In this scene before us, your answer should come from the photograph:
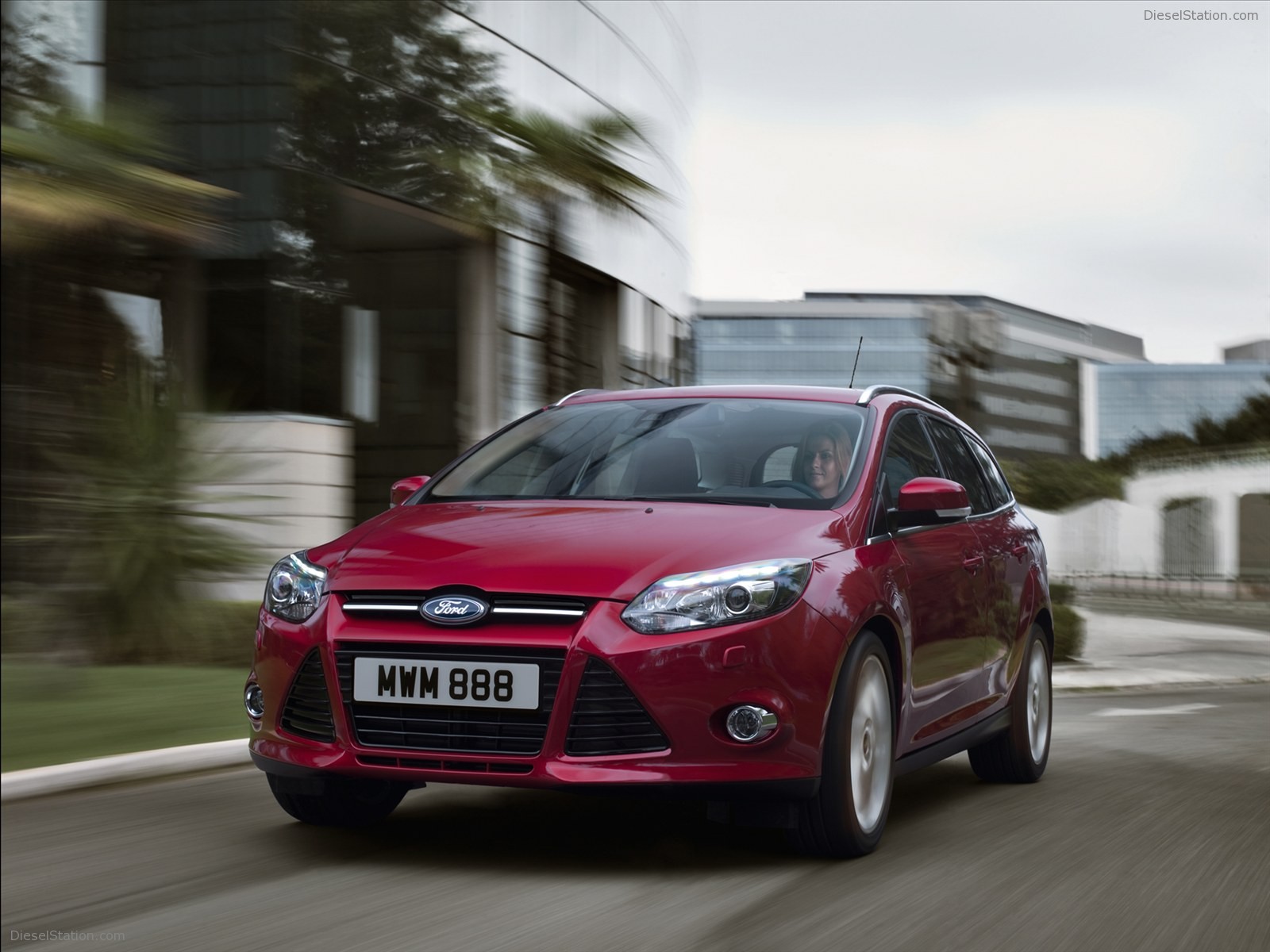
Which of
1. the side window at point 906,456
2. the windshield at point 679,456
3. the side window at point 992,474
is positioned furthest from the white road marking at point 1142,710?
the windshield at point 679,456

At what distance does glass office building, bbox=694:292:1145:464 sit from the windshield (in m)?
138

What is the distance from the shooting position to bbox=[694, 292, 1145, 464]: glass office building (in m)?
156

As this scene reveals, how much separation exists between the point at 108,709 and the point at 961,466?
16.2ft

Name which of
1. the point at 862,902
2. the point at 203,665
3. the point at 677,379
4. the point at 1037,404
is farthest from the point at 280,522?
the point at 1037,404

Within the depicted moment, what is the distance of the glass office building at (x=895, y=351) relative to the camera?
156 meters

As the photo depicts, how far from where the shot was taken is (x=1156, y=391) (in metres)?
170

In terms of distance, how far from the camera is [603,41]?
23.3 m

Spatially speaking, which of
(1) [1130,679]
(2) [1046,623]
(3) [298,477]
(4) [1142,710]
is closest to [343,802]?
(2) [1046,623]

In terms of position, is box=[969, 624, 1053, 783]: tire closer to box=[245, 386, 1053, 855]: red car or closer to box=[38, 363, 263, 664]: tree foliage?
box=[245, 386, 1053, 855]: red car

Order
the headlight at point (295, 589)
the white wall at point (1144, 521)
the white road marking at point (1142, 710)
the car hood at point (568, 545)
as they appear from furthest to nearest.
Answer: the white wall at point (1144, 521), the white road marking at point (1142, 710), the headlight at point (295, 589), the car hood at point (568, 545)

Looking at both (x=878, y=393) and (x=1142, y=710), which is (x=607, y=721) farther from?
(x=1142, y=710)

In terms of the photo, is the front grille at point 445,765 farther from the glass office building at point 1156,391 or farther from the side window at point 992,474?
the glass office building at point 1156,391

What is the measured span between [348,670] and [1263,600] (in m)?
57.4

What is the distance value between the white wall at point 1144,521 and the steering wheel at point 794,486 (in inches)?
2871
